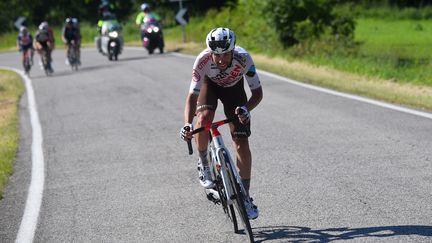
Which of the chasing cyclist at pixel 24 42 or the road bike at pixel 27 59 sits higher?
the chasing cyclist at pixel 24 42

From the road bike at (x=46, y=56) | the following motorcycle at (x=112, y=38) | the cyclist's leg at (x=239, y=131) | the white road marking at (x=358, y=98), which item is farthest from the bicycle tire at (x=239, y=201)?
the following motorcycle at (x=112, y=38)

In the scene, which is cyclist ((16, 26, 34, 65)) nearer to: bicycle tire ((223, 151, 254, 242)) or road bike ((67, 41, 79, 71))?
road bike ((67, 41, 79, 71))

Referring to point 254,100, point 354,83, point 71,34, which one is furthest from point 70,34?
point 254,100

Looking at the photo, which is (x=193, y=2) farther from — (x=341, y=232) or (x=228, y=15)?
(x=341, y=232)

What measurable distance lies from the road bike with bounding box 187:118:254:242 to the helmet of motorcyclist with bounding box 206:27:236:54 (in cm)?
59

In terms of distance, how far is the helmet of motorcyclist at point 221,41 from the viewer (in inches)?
260

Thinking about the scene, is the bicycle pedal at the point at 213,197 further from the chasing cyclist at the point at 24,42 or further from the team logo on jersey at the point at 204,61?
the chasing cyclist at the point at 24,42

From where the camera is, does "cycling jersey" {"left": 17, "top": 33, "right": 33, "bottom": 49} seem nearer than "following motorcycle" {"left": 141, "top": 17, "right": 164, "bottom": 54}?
Yes

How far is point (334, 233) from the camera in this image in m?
6.68

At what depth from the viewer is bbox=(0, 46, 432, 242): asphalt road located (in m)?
7.12

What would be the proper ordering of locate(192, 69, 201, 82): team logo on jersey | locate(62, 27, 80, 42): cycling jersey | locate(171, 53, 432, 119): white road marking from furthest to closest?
locate(62, 27, 80, 42): cycling jersey
locate(171, 53, 432, 119): white road marking
locate(192, 69, 201, 82): team logo on jersey

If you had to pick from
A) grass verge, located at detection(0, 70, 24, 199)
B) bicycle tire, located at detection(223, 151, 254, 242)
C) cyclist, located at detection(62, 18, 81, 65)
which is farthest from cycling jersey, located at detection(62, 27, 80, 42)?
bicycle tire, located at detection(223, 151, 254, 242)

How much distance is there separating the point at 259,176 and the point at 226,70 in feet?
Answer: 7.78

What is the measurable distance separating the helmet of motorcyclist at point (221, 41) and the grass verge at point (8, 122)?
383 centimetres
